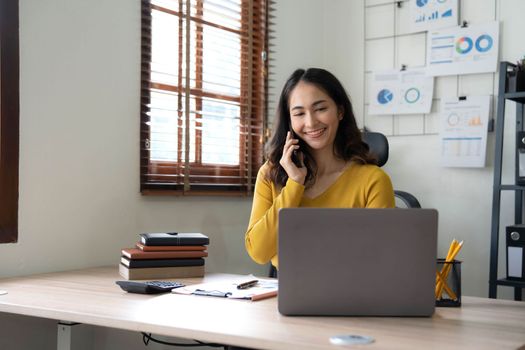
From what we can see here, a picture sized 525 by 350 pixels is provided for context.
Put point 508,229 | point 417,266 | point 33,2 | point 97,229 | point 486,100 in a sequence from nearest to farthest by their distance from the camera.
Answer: point 417,266
point 33,2
point 97,229
point 508,229
point 486,100

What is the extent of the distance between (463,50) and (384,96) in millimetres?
466

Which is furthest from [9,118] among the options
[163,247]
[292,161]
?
[292,161]

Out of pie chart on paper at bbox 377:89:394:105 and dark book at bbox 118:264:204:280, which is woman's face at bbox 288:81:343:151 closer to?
dark book at bbox 118:264:204:280

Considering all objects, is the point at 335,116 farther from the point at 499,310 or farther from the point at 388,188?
the point at 499,310

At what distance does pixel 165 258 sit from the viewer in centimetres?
Result: 210

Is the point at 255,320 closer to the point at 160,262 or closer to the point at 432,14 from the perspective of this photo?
the point at 160,262

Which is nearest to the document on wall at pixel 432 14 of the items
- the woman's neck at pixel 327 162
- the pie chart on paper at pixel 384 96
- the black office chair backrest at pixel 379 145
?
the pie chart on paper at pixel 384 96

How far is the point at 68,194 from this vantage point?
2.29 m

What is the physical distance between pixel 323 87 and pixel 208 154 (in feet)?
3.33

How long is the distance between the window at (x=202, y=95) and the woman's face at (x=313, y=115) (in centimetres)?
80

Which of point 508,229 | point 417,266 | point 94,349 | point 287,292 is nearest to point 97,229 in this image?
point 94,349

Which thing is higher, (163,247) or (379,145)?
(379,145)

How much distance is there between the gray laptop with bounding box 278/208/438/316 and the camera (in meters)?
1.38

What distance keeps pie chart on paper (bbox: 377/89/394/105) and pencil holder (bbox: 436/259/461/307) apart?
6.20ft
